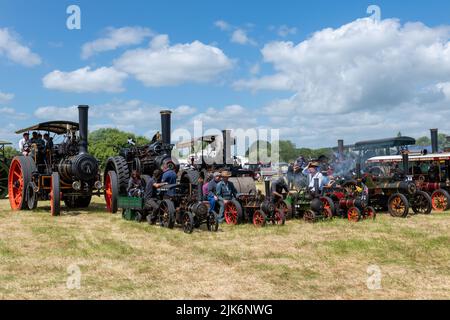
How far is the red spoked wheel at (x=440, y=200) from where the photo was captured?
507 inches

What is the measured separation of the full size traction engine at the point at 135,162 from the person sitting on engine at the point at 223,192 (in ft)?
6.38

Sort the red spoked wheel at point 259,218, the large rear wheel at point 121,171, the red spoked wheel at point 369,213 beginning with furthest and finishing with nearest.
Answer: the large rear wheel at point 121,171 → the red spoked wheel at point 369,213 → the red spoked wheel at point 259,218

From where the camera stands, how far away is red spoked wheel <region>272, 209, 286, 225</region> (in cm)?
988

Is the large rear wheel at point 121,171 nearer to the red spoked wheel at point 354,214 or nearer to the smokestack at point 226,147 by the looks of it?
the smokestack at point 226,147

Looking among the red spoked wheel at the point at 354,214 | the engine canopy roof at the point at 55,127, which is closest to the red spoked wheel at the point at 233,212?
the red spoked wheel at the point at 354,214

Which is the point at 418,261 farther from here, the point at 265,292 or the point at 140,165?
the point at 140,165

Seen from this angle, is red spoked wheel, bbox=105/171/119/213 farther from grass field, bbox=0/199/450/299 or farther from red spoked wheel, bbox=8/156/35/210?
red spoked wheel, bbox=8/156/35/210

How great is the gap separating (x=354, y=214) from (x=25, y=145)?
899cm

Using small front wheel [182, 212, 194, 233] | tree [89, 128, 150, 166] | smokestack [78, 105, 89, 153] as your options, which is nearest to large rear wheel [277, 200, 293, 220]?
small front wheel [182, 212, 194, 233]

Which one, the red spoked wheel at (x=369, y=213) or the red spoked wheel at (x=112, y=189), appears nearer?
the red spoked wheel at (x=369, y=213)

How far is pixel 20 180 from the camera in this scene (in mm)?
12602

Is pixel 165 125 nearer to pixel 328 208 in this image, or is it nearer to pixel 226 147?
pixel 226 147

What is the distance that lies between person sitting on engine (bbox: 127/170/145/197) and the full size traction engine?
34.9 inches
